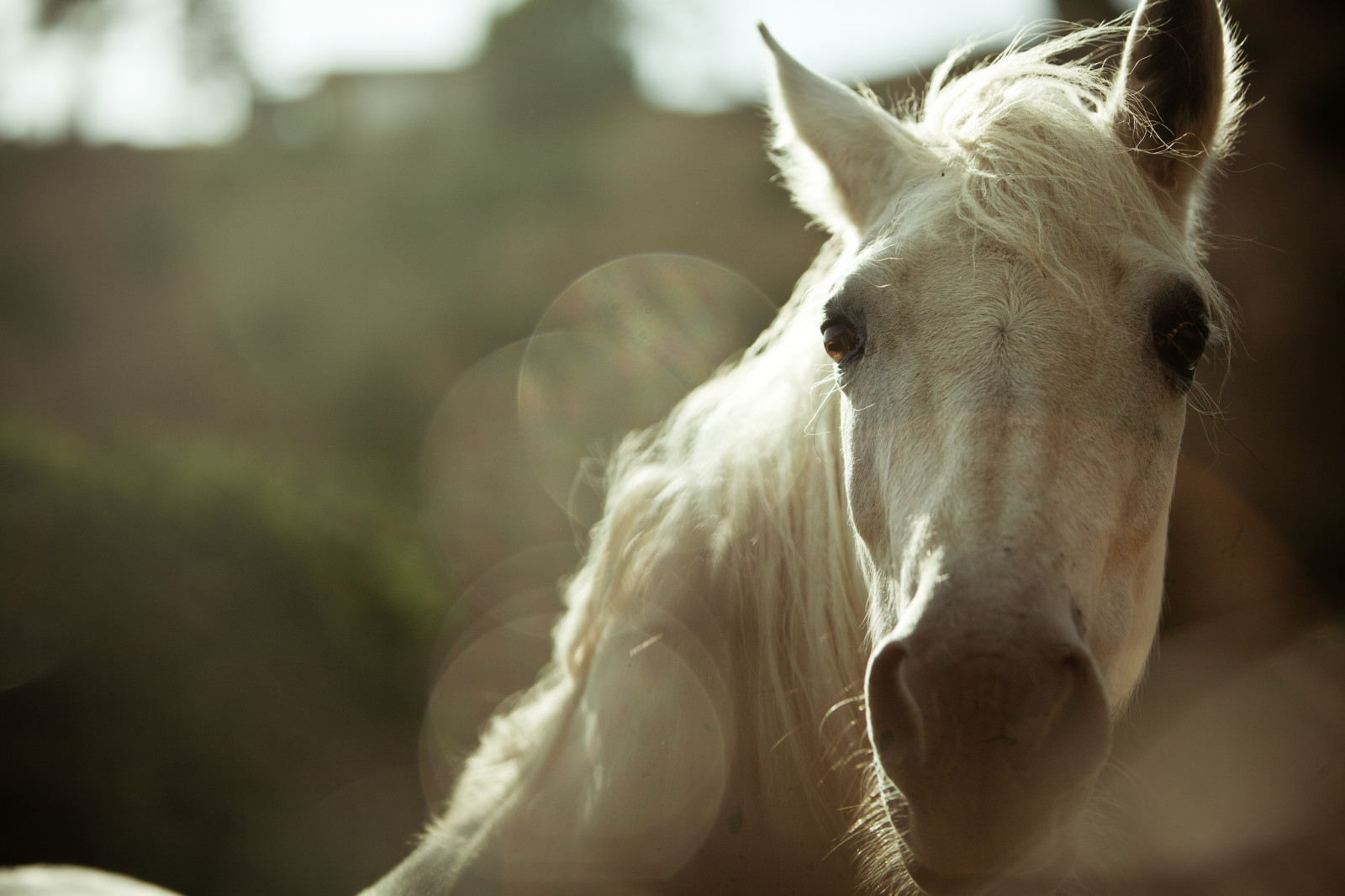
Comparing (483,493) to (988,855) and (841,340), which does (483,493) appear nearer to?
(841,340)

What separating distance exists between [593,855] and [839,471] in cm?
90

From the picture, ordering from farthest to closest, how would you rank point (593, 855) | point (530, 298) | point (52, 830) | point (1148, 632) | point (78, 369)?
point (78, 369) → point (530, 298) → point (52, 830) → point (593, 855) → point (1148, 632)

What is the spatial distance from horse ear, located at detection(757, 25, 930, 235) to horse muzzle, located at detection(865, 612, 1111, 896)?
0.90m

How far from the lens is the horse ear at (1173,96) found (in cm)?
133

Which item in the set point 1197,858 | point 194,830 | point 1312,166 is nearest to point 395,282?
point 194,830

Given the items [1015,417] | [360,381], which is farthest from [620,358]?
[1015,417]

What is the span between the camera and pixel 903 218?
1.28 metres

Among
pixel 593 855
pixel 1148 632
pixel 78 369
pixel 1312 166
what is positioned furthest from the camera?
pixel 78 369

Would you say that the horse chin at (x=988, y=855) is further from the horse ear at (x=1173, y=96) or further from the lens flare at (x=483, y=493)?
the lens flare at (x=483, y=493)

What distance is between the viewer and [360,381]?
11039 mm

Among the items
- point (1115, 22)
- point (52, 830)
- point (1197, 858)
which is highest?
point (1115, 22)

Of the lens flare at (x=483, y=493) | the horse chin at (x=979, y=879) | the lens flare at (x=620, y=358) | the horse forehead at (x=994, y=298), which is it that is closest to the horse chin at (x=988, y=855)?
the horse chin at (x=979, y=879)

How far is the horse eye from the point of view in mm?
1130

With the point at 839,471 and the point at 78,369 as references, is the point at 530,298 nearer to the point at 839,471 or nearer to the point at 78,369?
the point at 78,369
